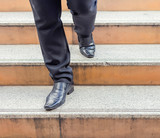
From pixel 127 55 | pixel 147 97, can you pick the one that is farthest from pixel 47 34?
pixel 147 97

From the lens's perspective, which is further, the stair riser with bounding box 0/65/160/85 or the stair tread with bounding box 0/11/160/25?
the stair tread with bounding box 0/11/160/25

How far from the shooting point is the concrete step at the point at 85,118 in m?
1.17

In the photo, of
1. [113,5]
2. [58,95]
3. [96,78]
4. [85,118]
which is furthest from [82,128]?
[113,5]

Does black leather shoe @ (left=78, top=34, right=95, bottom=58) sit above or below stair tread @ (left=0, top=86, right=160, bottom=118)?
above

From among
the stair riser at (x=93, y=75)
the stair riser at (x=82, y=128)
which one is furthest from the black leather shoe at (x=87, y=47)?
the stair riser at (x=82, y=128)

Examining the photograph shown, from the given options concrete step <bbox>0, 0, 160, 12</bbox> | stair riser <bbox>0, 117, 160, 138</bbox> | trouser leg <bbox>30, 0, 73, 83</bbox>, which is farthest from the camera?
concrete step <bbox>0, 0, 160, 12</bbox>

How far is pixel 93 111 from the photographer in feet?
3.85

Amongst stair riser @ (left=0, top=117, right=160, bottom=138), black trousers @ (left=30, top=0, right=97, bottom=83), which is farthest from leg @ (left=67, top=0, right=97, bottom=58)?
stair riser @ (left=0, top=117, right=160, bottom=138)

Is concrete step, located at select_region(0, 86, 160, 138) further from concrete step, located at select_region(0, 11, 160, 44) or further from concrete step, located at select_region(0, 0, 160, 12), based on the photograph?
concrete step, located at select_region(0, 0, 160, 12)

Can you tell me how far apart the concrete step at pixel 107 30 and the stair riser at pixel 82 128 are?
735 millimetres

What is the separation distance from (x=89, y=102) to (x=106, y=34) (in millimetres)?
646

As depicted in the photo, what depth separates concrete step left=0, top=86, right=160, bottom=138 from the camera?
45.9 inches

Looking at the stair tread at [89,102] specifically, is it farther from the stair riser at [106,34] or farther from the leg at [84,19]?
the stair riser at [106,34]

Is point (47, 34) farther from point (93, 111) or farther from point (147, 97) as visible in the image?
point (147, 97)
